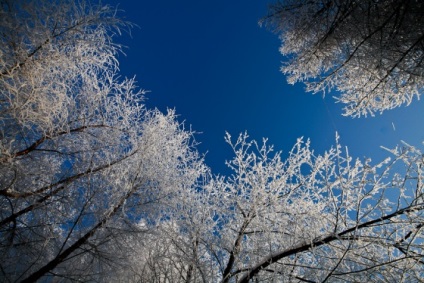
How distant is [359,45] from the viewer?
11.4ft

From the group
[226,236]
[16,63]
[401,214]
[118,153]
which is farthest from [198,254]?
[16,63]

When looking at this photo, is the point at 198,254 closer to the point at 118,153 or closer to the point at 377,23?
the point at 118,153

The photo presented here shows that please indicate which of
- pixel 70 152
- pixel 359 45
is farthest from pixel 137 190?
pixel 359 45

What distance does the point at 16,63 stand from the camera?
10.6ft

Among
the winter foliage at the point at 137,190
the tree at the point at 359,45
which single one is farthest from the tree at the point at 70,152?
the tree at the point at 359,45

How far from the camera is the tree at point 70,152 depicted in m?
3.34

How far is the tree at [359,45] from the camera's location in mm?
3404

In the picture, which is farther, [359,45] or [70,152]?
[70,152]

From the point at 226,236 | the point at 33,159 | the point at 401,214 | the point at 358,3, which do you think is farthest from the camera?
the point at 226,236

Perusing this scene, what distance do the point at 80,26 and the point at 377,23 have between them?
4009mm

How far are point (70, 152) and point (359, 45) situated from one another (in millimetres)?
4950

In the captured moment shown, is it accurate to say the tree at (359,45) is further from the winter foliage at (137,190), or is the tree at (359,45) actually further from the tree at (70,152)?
the tree at (70,152)

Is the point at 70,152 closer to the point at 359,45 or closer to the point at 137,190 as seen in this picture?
the point at 137,190

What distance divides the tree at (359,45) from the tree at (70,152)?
298cm
